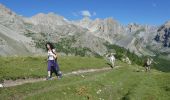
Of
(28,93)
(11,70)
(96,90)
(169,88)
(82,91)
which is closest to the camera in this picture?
(28,93)

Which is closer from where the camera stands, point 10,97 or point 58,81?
point 10,97

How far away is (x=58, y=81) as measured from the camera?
3962 cm

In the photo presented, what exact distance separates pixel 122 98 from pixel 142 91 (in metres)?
3.49

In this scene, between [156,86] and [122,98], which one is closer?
[122,98]

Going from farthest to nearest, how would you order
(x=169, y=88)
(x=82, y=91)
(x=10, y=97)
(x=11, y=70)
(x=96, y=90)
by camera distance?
1. (x=11, y=70)
2. (x=169, y=88)
3. (x=96, y=90)
4. (x=82, y=91)
5. (x=10, y=97)

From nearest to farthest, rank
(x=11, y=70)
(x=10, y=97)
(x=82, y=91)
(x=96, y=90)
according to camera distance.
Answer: (x=10, y=97) < (x=82, y=91) < (x=96, y=90) < (x=11, y=70)

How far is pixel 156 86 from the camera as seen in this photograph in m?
42.0

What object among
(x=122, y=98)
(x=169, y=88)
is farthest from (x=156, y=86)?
(x=122, y=98)

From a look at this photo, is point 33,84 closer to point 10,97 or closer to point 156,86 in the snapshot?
point 10,97

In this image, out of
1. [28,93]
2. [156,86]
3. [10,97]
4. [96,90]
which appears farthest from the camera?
[156,86]

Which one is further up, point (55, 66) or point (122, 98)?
point (55, 66)

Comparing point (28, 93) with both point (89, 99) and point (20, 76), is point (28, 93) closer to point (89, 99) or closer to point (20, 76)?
point (89, 99)

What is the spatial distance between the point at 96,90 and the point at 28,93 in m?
8.30

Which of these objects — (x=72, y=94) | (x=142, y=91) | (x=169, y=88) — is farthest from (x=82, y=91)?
(x=169, y=88)
